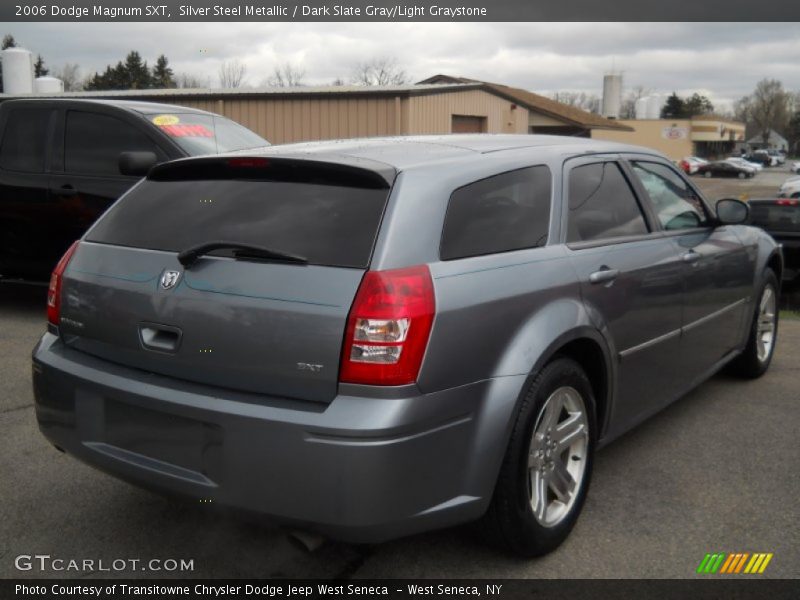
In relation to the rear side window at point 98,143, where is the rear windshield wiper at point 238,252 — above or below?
below

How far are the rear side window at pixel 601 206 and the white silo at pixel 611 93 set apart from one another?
6495cm

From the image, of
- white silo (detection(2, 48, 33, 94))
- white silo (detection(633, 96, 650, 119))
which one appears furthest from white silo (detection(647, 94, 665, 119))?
white silo (detection(2, 48, 33, 94))

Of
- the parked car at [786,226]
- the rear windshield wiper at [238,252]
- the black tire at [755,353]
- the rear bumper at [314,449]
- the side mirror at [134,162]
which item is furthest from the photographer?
the parked car at [786,226]

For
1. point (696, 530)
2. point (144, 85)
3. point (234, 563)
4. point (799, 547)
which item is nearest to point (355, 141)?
point (234, 563)

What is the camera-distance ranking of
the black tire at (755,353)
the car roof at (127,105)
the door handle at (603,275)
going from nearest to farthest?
the door handle at (603,275) → the black tire at (755,353) → the car roof at (127,105)

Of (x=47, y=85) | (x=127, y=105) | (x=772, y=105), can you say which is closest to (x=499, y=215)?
(x=127, y=105)

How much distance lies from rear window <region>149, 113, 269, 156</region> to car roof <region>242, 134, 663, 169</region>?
10.6 ft

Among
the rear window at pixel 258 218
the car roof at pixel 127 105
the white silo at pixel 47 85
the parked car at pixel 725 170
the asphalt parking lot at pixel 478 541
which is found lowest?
the parked car at pixel 725 170

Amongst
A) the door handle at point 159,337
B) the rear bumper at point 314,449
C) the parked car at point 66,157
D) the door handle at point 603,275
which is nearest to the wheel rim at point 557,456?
the rear bumper at point 314,449

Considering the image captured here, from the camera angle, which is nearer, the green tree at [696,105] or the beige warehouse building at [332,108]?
the beige warehouse building at [332,108]

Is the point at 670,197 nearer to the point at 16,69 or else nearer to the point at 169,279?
the point at 169,279

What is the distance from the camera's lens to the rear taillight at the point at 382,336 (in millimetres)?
2588

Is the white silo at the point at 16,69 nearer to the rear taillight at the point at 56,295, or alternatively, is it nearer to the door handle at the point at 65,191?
the door handle at the point at 65,191

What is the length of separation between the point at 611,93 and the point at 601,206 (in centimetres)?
6607
